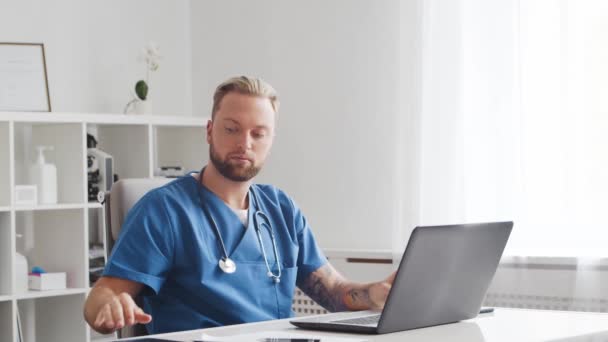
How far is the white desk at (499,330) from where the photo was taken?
5.34 ft

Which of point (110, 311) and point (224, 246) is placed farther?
point (224, 246)

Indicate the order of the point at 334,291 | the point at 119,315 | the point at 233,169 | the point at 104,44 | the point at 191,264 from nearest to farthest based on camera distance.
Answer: the point at 119,315 < the point at 191,264 < the point at 233,169 < the point at 334,291 < the point at 104,44

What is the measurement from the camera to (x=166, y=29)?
4230 millimetres

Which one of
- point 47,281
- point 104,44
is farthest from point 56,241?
point 104,44

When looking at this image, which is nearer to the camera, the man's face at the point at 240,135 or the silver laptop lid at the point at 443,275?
the silver laptop lid at the point at 443,275

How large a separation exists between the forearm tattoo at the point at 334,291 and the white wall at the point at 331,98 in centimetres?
127

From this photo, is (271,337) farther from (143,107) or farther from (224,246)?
(143,107)

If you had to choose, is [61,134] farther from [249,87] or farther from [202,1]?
[249,87]

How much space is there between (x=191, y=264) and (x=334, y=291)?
0.38 m

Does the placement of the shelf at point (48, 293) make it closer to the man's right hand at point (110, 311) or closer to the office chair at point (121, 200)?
the office chair at point (121, 200)

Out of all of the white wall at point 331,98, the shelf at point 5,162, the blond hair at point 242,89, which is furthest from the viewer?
the white wall at point 331,98

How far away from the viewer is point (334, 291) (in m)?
2.19

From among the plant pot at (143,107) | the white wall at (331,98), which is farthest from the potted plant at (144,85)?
the white wall at (331,98)

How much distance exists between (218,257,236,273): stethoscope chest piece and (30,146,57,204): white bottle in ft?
5.52
